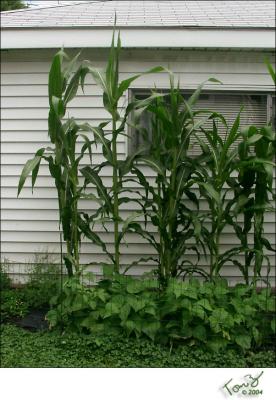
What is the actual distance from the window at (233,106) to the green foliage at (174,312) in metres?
1.91

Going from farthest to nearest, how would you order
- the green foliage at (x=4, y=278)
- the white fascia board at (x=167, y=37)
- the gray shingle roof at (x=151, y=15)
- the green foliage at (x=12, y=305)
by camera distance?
1. the green foliage at (x=4, y=278)
2. the gray shingle roof at (x=151, y=15)
3. the white fascia board at (x=167, y=37)
4. the green foliage at (x=12, y=305)

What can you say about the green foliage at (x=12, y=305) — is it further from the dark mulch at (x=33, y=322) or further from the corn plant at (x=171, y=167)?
the corn plant at (x=171, y=167)

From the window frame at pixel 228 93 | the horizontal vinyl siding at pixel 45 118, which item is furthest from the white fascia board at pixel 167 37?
the window frame at pixel 228 93

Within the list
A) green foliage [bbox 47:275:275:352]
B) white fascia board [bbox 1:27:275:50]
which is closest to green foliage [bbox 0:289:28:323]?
green foliage [bbox 47:275:275:352]

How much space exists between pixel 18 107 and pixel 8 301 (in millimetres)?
2199

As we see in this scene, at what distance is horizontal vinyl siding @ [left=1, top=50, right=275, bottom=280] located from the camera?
554 centimetres

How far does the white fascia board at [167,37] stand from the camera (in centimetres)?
511

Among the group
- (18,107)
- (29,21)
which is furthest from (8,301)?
(29,21)

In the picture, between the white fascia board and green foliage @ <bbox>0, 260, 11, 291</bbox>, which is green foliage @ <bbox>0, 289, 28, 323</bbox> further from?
the white fascia board

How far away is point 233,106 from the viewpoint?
220 inches

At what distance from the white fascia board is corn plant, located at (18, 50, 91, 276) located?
989 millimetres

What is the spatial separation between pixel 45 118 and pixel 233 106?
7.06ft

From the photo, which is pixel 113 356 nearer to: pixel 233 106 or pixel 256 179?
pixel 256 179
